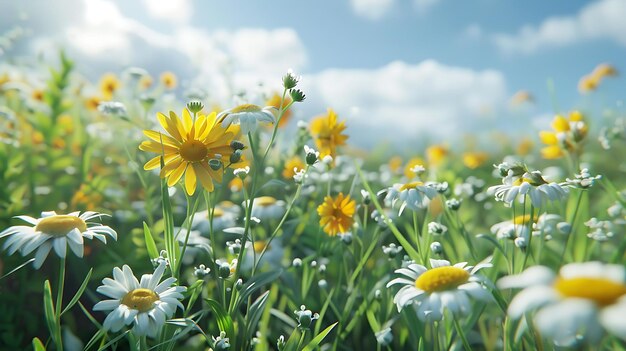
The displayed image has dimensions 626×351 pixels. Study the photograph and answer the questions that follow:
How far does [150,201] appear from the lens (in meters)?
1.96

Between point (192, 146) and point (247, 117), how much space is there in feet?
0.45

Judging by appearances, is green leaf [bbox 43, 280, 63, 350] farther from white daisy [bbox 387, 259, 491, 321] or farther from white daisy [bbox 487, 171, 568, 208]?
white daisy [bbox 487, 171, 568, 208]

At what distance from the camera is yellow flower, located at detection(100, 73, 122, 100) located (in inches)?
157

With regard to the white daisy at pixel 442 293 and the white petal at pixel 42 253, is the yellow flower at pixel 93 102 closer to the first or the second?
the white petal at pixel 42 253

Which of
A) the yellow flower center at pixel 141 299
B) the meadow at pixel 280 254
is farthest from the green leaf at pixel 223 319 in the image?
the yellow flower center at pixel 141 299

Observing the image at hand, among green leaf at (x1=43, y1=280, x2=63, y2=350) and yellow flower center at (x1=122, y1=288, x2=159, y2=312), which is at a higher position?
yellow flower center at (x1=122, y1=288, x2=159, y2=312)

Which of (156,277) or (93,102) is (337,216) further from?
(93,102)

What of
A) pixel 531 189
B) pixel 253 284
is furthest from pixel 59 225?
pixel 531 189

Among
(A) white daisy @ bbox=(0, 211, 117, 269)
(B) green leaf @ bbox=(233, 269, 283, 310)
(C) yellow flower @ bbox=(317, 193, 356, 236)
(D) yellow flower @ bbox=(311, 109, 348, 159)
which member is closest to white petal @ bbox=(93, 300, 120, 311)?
(A) white daisy @ bbox=(0, 211, 117, 269)

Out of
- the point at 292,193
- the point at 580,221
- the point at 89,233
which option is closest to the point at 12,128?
the point at 292,193

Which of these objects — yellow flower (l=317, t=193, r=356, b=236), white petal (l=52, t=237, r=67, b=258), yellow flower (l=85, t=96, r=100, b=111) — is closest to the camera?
white petal (l=52, t=237, r=67, b=258)

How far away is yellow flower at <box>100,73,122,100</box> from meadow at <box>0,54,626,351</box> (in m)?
0.47

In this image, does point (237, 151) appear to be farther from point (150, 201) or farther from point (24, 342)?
point (24, 342)

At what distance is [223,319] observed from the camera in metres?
1.20
